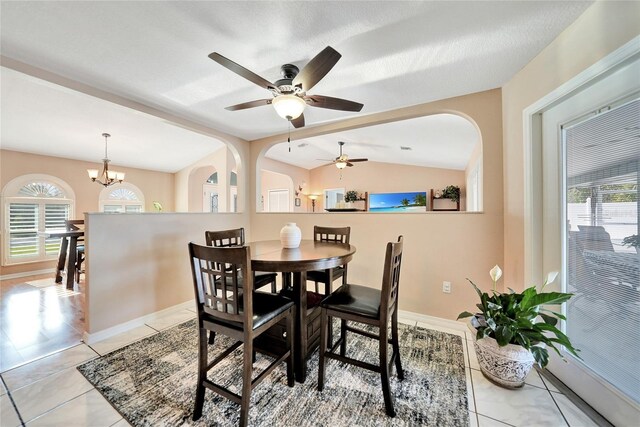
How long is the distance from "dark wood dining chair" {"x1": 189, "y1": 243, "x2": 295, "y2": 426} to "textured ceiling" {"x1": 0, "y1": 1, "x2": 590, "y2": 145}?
4.59 feet

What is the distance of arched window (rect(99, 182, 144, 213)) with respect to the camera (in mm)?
5457

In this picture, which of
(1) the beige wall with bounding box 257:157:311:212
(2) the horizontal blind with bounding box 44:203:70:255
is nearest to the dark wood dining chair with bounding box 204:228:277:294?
(1) the beige wall with bounding box 257:157:311:212

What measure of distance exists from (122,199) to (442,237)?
6.91m

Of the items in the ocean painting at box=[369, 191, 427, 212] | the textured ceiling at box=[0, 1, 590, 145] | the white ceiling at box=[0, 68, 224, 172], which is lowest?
the ocean painting at box=[369, 191, 427, 212]

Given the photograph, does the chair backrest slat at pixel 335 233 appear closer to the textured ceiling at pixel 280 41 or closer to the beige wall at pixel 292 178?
the textured ceiling at pixel 280 41

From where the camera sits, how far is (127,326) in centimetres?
245

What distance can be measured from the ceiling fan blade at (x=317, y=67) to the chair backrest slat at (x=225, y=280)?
1185 mm

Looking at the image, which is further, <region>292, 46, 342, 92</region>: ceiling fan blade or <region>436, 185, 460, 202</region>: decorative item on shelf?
<region>436, 185, 460, 202</region>: decorative item on shelf

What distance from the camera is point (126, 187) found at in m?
5.82

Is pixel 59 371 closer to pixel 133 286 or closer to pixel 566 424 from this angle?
pixel 133 286

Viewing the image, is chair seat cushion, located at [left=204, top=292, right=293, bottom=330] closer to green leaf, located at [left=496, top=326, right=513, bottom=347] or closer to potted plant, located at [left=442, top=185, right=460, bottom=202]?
green leaf, located at [left=496, top=326, right=513, bottom=347]

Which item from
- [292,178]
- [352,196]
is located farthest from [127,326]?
[352,196]

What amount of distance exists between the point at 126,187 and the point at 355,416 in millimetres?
6876

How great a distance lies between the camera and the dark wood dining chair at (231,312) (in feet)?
4.19
